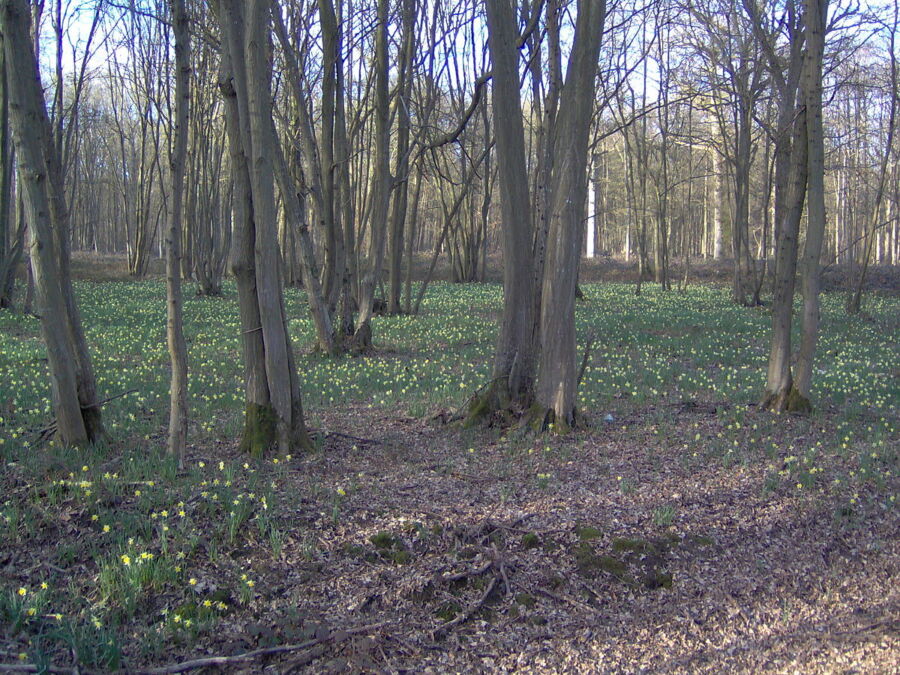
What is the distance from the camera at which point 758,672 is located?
3.69 meters

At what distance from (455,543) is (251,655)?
1603mm

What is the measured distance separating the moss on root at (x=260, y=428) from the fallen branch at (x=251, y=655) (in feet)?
9.02

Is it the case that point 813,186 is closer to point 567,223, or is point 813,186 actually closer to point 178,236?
point 567,223

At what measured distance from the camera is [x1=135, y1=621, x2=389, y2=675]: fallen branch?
3391 millimetres

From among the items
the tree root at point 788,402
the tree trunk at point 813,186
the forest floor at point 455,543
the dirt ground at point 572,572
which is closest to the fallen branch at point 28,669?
the forest floor at point 455,543

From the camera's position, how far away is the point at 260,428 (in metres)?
6.24

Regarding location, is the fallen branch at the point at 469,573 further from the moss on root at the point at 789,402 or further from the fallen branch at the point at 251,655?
the moss on root at the point at 789,402

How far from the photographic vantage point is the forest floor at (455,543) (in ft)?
12.3

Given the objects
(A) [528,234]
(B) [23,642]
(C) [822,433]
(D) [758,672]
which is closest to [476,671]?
(D) [758,672]

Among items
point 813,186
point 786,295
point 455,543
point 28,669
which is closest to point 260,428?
point 455,543

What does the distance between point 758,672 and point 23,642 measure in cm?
389

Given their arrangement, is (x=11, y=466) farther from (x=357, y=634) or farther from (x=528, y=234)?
(x=528, y=234)

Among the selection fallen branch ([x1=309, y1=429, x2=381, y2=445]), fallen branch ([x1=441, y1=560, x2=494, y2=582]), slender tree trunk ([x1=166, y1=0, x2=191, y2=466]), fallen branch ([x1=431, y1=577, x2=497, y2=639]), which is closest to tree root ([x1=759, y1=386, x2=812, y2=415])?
fallen branch ([x1=309, y1=429, x2=381, y2=445])

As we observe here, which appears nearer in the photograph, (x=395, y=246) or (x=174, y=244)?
(x=174, y=244)
